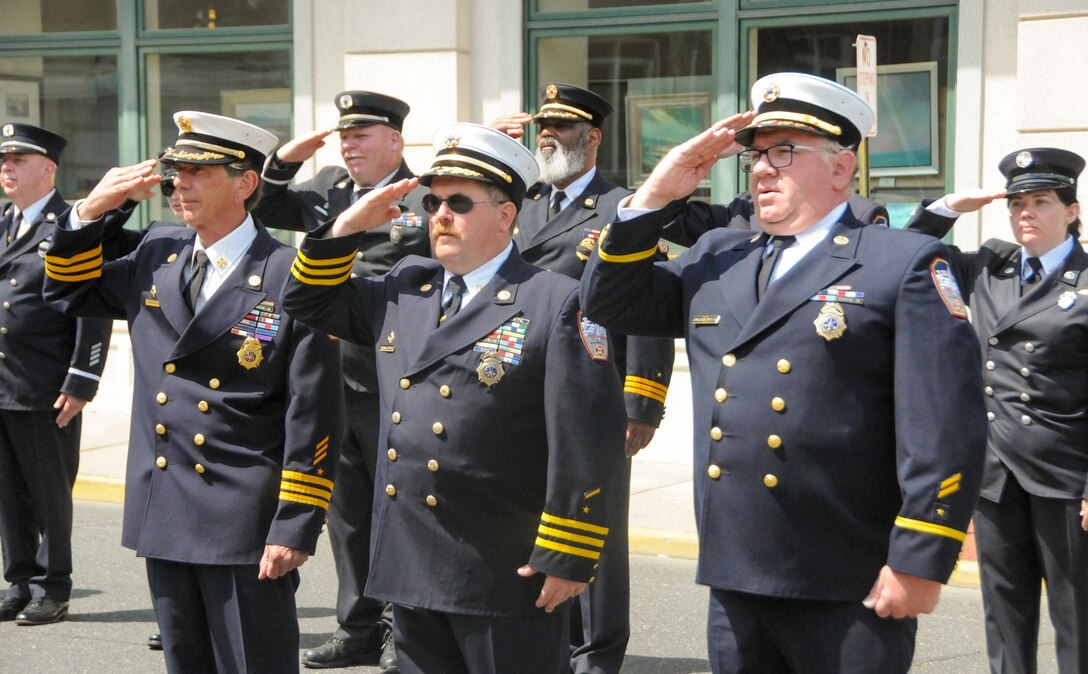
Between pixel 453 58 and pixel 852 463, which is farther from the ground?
pixel 453 58

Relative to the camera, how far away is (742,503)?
374 centimetres

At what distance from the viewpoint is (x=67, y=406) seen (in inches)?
291

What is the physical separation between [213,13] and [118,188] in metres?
9.25

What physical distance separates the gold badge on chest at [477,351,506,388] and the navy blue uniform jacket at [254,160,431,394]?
2212mm

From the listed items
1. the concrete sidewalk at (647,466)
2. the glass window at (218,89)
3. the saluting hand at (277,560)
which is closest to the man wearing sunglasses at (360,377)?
the saluting hand at (277,560)


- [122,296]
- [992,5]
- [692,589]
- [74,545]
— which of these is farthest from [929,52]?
[122,296]

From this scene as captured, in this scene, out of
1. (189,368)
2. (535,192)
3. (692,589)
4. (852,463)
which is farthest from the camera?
(692,589)

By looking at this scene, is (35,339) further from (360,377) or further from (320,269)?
(320,269)

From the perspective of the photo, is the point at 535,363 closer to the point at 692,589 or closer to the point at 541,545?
the point at 541,545

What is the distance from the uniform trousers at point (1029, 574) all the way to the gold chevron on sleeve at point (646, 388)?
4.32 ft

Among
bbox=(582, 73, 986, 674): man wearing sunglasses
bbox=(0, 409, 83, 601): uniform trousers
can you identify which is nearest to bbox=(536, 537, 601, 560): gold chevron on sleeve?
bbox=(582, 73, 986, 674): man wearing sunglasses

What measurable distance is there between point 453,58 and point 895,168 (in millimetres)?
3508

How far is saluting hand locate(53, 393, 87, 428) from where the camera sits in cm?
737

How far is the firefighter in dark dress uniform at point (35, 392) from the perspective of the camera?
293 inches
